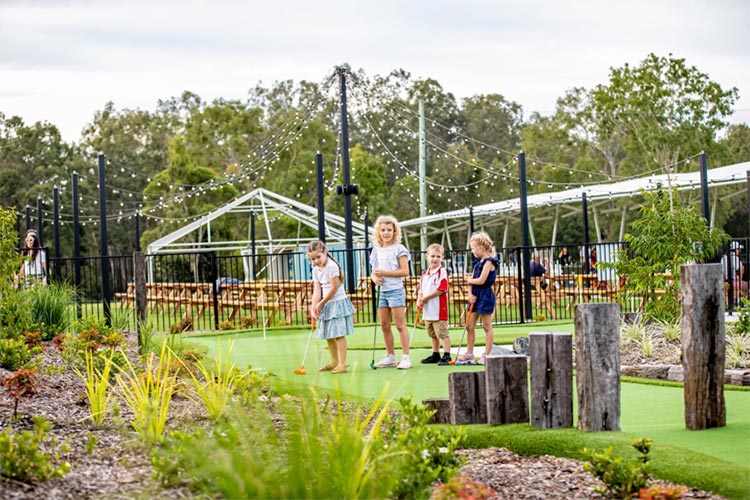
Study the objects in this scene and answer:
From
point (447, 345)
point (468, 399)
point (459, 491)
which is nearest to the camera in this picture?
point (459, 491)

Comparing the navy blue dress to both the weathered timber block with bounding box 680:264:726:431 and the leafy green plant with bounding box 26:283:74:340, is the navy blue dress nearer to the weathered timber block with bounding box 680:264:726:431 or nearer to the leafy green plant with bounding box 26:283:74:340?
the weathered timber block with bounding box 680:264:726:431

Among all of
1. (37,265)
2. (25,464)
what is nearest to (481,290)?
(25,464)

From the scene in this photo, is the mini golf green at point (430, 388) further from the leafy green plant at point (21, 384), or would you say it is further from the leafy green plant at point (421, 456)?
the leafy green plant at point (21, 384)

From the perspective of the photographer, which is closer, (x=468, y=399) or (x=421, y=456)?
(x=421, y=456)

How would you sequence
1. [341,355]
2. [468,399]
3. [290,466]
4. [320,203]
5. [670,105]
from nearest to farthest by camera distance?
[290,466], [468,399], [341,355], [320,203], [670,105]

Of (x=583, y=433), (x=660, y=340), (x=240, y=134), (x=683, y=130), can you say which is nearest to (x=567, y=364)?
(x=583, y=433)

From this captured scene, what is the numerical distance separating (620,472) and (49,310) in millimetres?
10252

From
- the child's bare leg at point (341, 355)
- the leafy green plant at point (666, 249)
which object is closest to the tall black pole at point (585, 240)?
the leafy green plant at point (666, 249)

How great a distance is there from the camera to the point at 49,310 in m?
13.5

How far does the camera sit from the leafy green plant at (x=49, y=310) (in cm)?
1312

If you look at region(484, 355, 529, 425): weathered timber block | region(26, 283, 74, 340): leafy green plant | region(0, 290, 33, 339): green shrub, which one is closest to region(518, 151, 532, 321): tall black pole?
region(26, 283, 74, 340): leafy green plant

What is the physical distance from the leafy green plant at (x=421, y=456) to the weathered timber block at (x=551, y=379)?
931 millimetres

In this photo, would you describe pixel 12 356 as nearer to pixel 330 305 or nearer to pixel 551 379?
pixel 330 305

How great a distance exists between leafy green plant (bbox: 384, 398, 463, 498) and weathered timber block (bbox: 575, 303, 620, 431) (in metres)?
0.99
